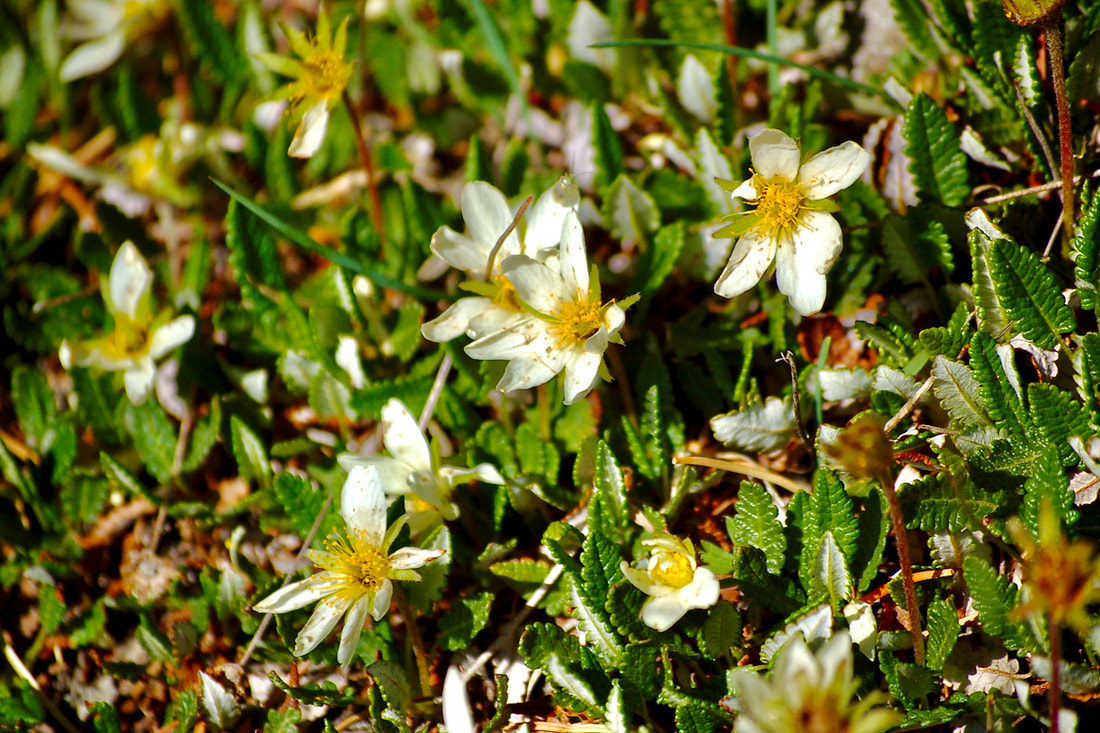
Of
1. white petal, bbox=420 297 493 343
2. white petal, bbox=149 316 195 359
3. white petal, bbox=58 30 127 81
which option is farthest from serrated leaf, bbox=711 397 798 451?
white petal, bbox=58 30 127 81

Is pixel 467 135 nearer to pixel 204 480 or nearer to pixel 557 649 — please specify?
pixel 204 480

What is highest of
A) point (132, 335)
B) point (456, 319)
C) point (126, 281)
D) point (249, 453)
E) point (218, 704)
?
point (456, 319)

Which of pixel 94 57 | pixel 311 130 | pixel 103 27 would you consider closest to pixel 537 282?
pixel 311 130

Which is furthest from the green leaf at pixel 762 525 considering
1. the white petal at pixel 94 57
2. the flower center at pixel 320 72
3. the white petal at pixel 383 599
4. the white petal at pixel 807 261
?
the white petal at pixel 94 57

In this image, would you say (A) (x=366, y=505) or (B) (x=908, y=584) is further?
(A) (x=366, y=505)

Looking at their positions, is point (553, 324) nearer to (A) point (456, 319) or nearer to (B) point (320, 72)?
(A) point (456, 319)

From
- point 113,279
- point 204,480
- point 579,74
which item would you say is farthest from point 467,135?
point 204,480
